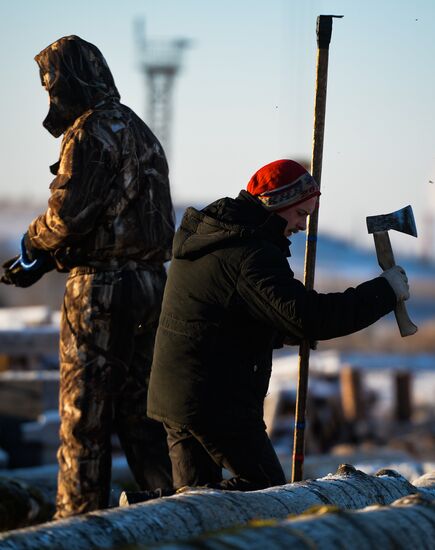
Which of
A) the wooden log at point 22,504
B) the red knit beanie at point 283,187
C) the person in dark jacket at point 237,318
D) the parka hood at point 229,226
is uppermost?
the red knit beanie at point 283,187

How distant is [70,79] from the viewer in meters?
7.68

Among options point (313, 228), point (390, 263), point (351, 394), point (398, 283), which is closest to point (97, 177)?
point (313, 228)

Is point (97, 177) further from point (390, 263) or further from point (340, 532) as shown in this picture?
point (340, 532)

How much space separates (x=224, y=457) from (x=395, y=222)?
115 cm

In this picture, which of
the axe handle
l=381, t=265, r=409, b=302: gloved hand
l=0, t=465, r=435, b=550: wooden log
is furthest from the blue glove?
l=0, t=465, r=435, b=550: wooden log

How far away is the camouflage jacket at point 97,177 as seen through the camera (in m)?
7.46

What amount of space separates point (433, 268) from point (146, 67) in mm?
28808

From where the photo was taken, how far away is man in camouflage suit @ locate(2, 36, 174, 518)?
300 inches

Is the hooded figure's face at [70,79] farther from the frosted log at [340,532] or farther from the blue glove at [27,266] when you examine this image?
the frosted log at [340,532]

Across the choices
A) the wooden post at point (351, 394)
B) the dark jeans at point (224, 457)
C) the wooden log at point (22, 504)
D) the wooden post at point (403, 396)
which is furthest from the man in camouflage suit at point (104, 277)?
the wooden post at point (403, 396)

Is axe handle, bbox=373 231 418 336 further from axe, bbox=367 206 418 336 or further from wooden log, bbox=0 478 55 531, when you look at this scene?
wooden log, bbox=0 478 55 531

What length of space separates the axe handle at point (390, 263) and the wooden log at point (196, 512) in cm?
61

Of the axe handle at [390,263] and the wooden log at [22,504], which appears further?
the wooden log at [22,504]

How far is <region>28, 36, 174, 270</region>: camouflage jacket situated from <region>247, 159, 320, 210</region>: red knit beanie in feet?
4.50
